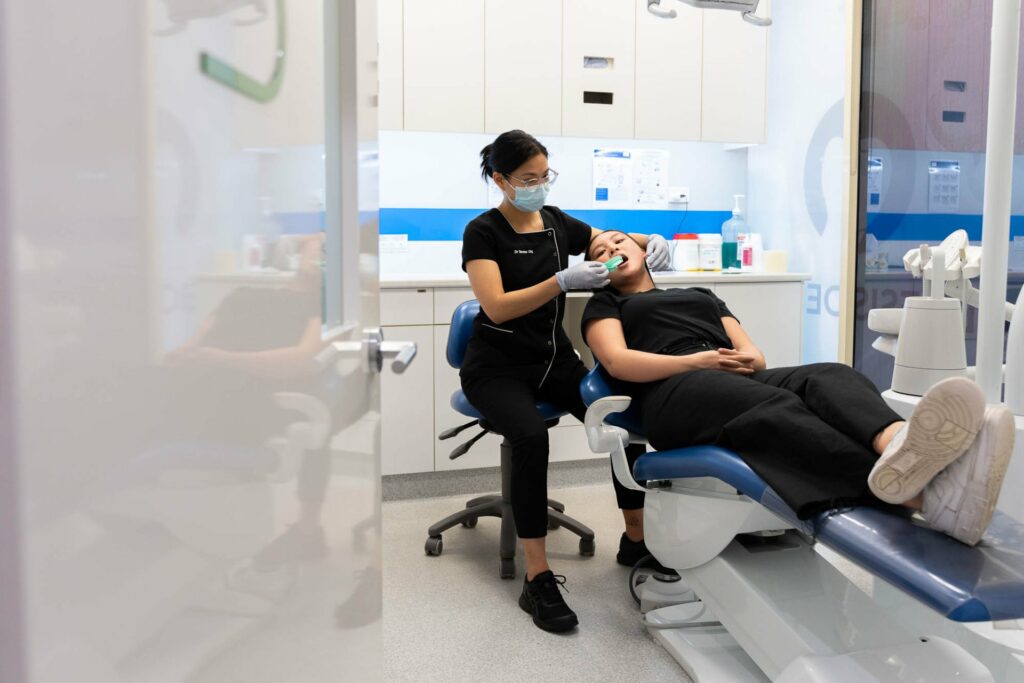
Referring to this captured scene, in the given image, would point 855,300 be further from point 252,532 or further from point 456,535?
point 252,532

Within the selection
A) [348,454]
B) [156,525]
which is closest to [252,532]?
[156,525]

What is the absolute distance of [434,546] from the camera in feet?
8.54

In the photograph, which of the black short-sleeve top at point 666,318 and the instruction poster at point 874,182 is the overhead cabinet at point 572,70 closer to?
the instruction poster at point 874,182

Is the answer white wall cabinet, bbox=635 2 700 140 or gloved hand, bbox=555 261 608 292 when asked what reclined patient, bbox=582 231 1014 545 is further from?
white wall cabinet, bbox=635 2 700 140

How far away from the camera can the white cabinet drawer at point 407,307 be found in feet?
10.2

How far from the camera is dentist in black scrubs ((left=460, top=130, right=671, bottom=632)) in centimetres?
219

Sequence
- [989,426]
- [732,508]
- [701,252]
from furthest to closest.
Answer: [701,252], [732,508], [989,426]

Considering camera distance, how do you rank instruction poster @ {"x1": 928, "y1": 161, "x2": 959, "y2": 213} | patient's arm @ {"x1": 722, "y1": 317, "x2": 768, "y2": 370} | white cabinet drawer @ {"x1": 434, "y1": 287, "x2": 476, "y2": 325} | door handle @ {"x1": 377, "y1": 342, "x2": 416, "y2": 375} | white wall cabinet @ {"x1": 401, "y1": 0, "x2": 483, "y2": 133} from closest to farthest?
door handle @ {"x1": 377, "y1": 342, "x2": 416, "y2": 375}, patient's arm @ {"x1": 722, "y1": 317, "x2": 768, "y2": 370}, instruction poster @ {"x1": 928, "y1": 161, "x2": 959, "y2": 213}, white cabinet drawer @ {"x1": 434, "y1": 287, "x2": 476, "y2": 325}, white wall cabinet @ {"x1": 401, "y1": 0, "x2": 483, "y2": 133}

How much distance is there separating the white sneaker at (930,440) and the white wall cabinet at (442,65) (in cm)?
254

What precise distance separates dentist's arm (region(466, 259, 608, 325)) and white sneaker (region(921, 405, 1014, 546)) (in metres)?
1.15

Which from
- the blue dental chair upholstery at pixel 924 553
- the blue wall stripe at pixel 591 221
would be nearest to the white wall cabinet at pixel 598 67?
the blue wall stripe at pixel 591 221

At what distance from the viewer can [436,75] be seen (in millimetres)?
3369

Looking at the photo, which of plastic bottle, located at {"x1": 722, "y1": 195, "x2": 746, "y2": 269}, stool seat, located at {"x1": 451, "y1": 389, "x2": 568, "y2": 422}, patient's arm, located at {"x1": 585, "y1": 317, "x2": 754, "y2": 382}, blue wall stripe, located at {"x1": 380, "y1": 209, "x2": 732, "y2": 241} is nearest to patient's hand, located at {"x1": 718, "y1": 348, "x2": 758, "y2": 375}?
patient's arm, located at {"x1": 585, "y1": 317, "x2": 754, "y2": 382}

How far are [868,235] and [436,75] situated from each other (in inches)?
78.3
